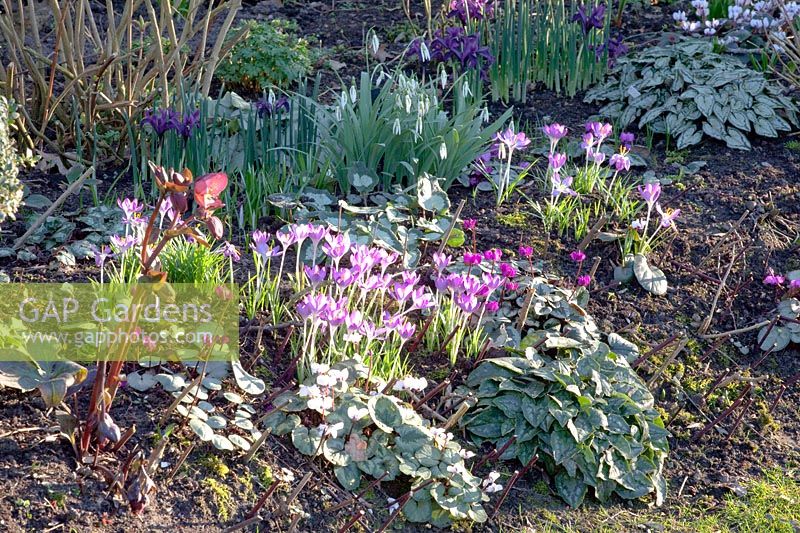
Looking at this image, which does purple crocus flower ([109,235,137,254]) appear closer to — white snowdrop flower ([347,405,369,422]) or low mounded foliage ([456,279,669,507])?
white snowdrop flower ([347,405,369,422])

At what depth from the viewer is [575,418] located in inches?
124

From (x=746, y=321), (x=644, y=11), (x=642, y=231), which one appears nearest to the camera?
(x=746, y=321)

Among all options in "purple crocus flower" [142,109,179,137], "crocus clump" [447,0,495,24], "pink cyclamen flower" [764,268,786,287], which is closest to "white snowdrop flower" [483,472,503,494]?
"pink cyclamen flower" [764,268,786,287]

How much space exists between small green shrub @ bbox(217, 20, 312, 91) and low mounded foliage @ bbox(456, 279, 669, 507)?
2.65 m

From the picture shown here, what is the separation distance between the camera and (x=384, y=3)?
6.83 metres

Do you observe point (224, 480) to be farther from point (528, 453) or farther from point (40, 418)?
point (528, 453)

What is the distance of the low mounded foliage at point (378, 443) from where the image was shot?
2807mm

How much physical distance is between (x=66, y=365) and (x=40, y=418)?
8.7 inches

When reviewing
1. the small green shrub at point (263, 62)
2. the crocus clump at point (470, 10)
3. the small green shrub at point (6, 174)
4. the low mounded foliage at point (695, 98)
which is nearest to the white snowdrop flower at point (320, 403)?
the small green shrub at point (6, 174)

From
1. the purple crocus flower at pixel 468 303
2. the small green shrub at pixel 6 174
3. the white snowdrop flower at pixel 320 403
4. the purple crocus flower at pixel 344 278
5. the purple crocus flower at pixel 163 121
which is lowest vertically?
the white snowdrop flower at pixel 320 403

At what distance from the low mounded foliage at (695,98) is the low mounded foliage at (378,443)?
2794mm

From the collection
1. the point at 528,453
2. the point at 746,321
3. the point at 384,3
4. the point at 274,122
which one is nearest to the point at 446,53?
the point at 274,122

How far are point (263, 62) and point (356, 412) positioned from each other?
3.07 meters

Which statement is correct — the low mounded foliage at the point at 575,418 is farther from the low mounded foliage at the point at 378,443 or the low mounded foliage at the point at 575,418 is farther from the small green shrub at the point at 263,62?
the small green shrub at the point at 263,62
